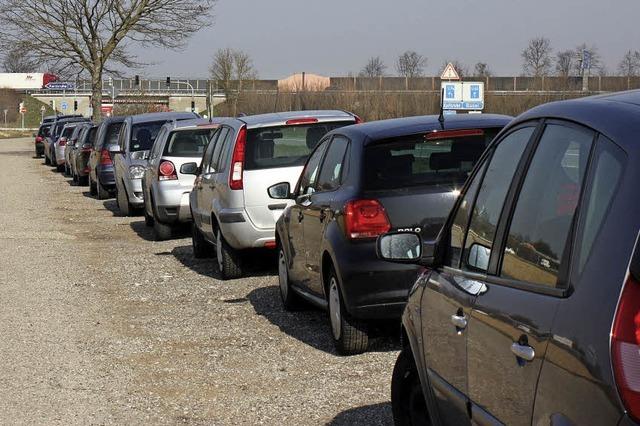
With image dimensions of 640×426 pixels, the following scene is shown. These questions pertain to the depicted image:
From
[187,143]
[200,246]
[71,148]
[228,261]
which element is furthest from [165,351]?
[71,148]

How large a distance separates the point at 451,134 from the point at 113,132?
57.3 ft

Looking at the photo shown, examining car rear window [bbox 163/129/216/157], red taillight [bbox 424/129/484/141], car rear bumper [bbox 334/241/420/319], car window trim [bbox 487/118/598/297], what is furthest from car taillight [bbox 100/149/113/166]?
car window trim [bbox 487/118/598/297]

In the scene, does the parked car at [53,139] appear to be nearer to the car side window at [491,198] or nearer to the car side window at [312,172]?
the car side window at [312,172]

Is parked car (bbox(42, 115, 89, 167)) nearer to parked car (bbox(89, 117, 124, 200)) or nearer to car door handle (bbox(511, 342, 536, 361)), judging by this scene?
parked car (bbox(89, 117, 124, 200))

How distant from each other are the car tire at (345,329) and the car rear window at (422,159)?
78cm

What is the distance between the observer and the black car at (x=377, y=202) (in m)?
7.74

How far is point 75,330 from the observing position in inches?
383

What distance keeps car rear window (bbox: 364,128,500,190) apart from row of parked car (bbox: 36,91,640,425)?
0.01m

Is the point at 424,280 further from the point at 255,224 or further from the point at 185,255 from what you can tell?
the point at 185,255

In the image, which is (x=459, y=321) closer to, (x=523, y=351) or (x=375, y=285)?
(x=523, y=351)

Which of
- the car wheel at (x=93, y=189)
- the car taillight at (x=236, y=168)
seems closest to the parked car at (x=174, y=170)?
the car taillight at (x=236, y=168)

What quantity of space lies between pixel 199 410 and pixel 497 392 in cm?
353

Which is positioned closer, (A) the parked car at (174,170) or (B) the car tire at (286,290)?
(B) the car tire at (286,290)

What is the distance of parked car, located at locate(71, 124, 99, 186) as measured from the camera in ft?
107
